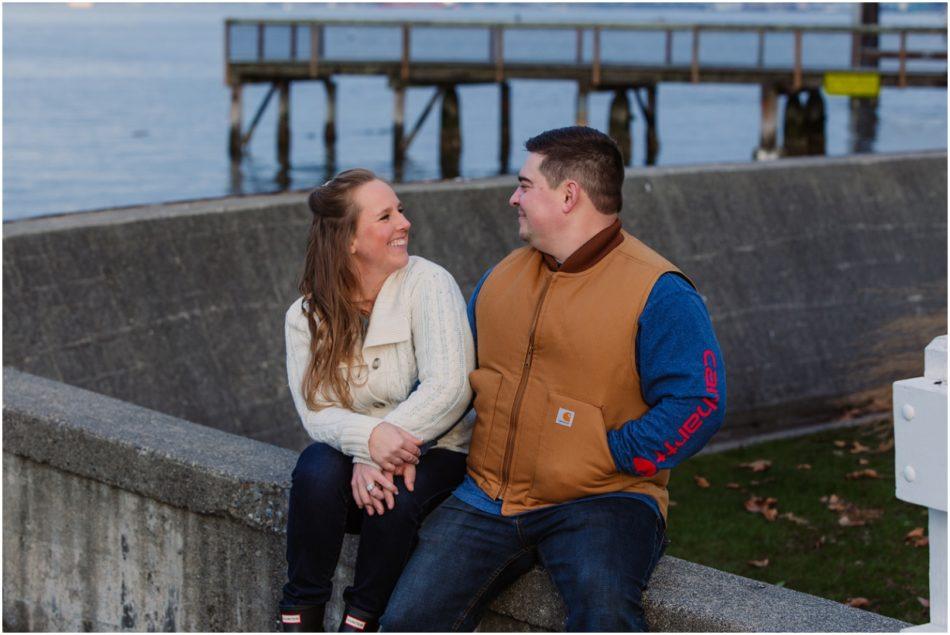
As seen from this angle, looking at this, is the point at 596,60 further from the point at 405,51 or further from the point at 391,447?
the point at 391,447

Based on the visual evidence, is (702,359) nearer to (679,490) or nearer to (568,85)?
(679,490)

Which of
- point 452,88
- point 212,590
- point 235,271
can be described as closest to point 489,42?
point 452,88

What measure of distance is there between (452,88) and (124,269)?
23536 mm

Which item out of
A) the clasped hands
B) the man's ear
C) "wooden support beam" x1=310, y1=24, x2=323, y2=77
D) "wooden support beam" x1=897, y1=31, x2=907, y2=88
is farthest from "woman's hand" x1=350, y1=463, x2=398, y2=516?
"wooden support beam" x1=310, y1=24, x2=323, y2=77

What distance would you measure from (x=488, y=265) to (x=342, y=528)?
5.22 meters

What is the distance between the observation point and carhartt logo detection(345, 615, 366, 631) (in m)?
3.52

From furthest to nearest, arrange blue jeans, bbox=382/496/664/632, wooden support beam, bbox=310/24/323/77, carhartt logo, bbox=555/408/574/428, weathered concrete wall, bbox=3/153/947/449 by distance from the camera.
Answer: wooden support beam, bbox=310/24/323/77 → weathered concrete wall, bbox=3/153/947/449 → carhartt logo, bbox=555/408/574/428 → blue jeans, bbox=382/496/664/632

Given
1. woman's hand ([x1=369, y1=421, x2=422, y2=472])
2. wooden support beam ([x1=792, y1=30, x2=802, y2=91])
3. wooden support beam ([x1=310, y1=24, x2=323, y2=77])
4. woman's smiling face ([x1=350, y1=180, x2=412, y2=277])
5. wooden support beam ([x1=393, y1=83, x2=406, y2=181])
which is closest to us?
woman's hand ([x1=369, y1=421, x2=422, y2=472])

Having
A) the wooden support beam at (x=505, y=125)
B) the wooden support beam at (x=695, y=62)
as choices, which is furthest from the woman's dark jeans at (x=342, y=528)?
the wooden support beam at (x=505, y=125)

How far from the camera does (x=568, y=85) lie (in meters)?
88.2

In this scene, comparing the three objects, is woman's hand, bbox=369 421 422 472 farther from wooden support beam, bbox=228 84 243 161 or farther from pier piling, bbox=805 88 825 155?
wooden support beam, bbox=228 84 243 161

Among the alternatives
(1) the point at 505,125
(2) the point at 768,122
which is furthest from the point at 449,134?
(2) the point at 768,122

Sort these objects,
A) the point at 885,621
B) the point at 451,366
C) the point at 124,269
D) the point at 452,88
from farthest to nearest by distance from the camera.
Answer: the point at 452,88, the point at 124,269, the point at 451,366, the point at 885,621

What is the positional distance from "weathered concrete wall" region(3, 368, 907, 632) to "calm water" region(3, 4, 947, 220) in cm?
2173
